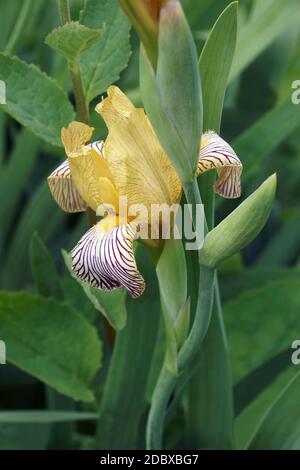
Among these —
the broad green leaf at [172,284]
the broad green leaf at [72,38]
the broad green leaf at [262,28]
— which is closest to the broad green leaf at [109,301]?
the broad green leaf at [172,284]

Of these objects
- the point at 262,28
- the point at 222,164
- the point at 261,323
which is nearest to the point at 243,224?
the point at 222,164

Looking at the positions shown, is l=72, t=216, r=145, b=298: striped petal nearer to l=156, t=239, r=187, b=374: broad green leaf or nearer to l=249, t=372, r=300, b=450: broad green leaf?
l=156, t=239, r=187, b=374: broad green leaf

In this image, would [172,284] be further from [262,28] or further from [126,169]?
[262,28]

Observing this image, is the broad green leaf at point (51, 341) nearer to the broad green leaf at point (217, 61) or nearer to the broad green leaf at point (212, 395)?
the broad green leaf at point (212, 395)

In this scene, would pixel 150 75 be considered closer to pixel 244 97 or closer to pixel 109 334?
pixel 109 334

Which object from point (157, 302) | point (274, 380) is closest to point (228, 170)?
point (157, 302)

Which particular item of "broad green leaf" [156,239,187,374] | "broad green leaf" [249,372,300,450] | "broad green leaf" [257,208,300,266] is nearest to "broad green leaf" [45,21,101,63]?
"broad green leaf" [156,239,187,374]
